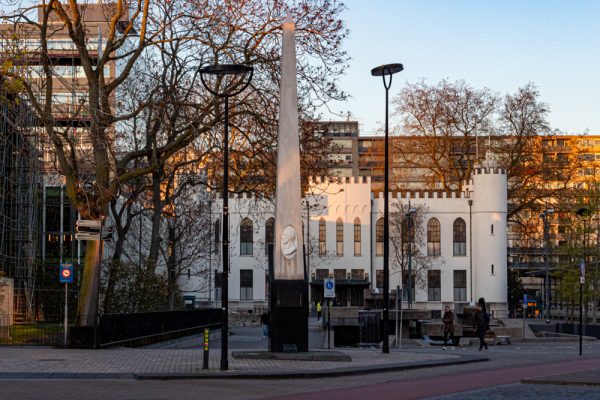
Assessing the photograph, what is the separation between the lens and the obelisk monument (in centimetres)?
2619

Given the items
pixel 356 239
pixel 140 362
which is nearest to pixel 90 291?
pixel 140 362

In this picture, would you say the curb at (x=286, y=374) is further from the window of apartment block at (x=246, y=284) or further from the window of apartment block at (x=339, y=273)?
the window of apartment block at (x=246, y=284)

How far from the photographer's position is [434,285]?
286 ft

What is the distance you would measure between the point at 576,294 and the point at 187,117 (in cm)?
4227

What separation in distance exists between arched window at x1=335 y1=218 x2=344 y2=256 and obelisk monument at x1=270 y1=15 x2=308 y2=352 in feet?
198

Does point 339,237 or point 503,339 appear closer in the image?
point 503,339

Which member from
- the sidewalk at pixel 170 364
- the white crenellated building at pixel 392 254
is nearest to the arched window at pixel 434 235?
the white crenellated building at pixel 392 254

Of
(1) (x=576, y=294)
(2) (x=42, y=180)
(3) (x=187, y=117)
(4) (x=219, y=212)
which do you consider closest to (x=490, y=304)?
(1) (x=576, y=294)

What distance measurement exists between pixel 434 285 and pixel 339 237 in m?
9.48

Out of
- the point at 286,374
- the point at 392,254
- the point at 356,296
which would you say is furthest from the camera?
the point at 356,296

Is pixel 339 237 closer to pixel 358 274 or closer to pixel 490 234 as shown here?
pixel 358 274

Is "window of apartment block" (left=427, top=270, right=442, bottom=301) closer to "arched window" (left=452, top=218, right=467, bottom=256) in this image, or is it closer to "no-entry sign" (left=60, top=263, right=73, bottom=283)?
"arched window" (left=452, top=218, right=467, bottom=256)

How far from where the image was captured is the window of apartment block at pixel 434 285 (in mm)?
86812

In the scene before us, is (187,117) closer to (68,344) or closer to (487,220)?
(68,344)
